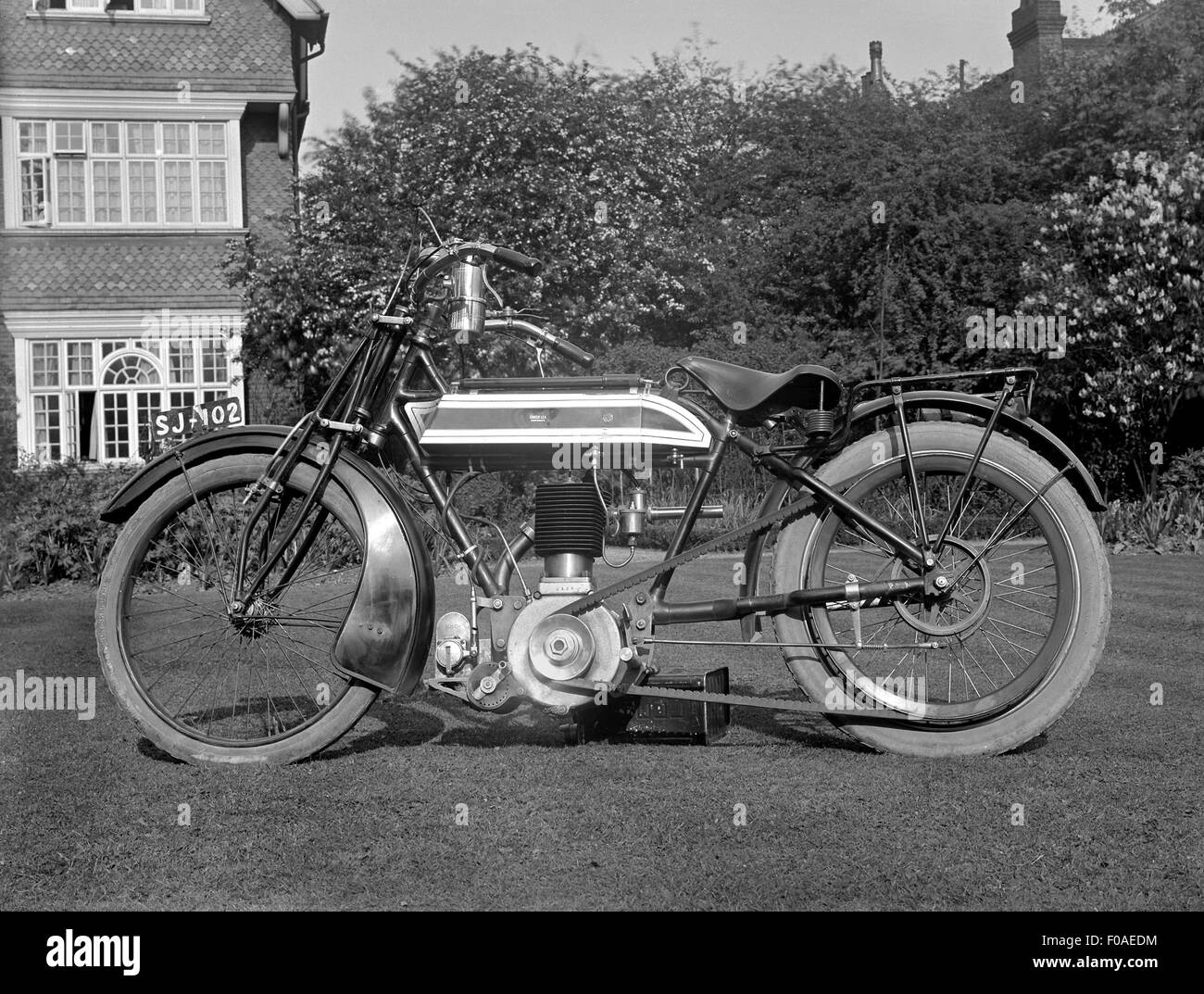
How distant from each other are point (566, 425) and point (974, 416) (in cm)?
136

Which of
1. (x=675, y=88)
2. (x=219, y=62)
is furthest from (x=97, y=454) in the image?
(x=675, y=88)

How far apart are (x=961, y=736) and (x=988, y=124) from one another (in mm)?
19463

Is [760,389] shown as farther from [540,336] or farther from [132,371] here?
[132,371]

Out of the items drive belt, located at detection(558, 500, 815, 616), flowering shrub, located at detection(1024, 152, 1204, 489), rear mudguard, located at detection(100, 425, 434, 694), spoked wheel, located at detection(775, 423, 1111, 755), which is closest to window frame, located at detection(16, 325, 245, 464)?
flowering shrub, located at detection(1024, 152, 1204, 489)

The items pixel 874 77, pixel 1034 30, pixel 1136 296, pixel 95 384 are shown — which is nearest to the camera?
pixel 1136 296

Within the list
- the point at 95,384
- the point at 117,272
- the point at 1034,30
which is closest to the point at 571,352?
the point at 117,272

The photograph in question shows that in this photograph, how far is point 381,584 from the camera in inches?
180

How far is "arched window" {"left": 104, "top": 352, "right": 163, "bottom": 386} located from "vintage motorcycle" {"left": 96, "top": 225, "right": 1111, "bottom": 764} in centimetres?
1970

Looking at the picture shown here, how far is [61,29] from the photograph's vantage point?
2245 centimetres

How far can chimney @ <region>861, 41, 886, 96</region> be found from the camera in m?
22.5

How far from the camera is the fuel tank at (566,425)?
451cm

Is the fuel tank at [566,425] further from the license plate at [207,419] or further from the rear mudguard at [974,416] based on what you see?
the license plate at [207,419]

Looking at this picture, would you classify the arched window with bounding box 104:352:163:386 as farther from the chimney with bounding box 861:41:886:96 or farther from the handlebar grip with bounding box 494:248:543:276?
the handlebar grip with bounding box 494:248:543:276
